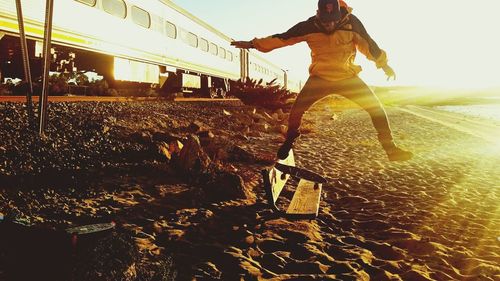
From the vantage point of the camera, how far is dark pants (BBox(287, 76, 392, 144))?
414 cm

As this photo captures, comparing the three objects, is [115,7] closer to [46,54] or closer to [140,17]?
[140,17]

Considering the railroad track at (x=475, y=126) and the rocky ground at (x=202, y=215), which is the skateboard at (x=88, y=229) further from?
the railroad track at (x=475, y=126)

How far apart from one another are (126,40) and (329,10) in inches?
388

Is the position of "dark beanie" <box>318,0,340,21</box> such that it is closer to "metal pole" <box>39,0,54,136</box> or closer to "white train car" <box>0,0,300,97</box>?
"metal pole" <box>39,0,54,136</box>

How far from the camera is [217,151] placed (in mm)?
6512

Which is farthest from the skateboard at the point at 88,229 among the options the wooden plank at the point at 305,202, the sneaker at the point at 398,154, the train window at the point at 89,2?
the train window at the point at 89,2

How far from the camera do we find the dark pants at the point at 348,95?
414cm

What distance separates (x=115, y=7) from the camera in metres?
11.6

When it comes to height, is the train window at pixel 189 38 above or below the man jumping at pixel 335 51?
above

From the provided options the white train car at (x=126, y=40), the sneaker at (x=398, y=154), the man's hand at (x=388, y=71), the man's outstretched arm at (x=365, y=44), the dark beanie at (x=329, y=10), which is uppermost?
the white train car at (x=126, y=40)

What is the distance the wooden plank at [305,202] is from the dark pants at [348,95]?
83cm

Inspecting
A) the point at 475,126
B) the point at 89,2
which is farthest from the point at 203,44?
the point at 475,126

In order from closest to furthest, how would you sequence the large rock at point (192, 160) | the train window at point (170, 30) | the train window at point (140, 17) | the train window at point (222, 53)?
the large rock at point (192, 160)
the train window at point (140, 17)
the train window at point (170, 30)
the train window at point (222, 53)

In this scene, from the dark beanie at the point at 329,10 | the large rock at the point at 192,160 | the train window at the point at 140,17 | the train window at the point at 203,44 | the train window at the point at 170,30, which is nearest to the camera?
the dark beanie at the point at 329,10
